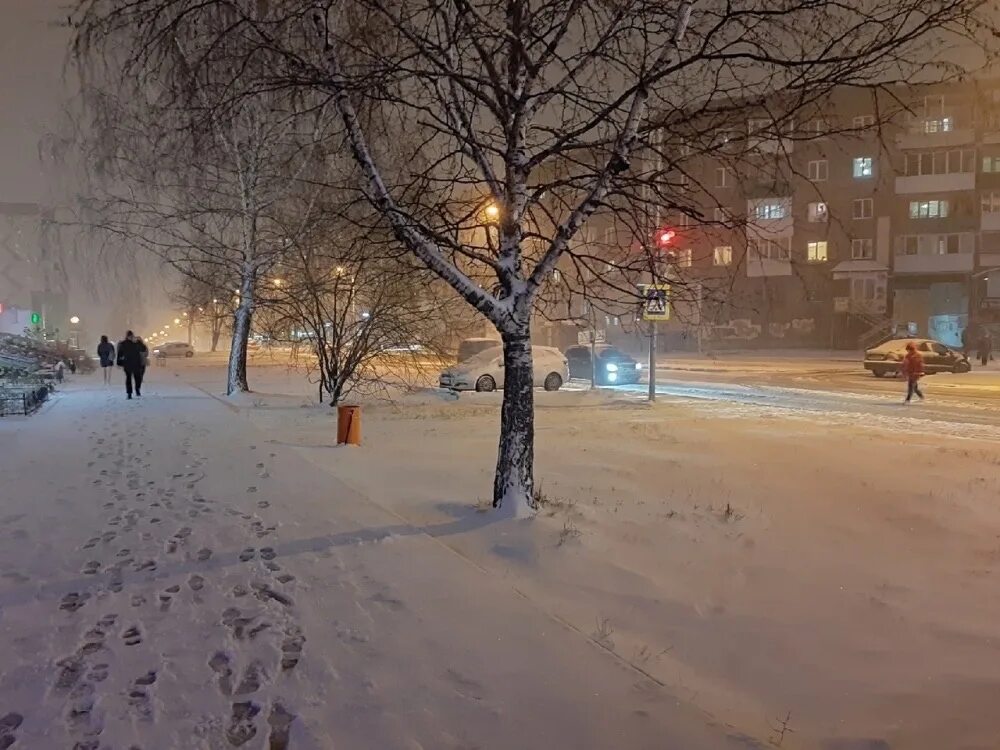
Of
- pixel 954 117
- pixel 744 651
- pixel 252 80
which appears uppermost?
pixel 954 117

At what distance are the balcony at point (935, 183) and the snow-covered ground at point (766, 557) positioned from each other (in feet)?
146

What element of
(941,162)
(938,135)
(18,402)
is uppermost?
(938,135)

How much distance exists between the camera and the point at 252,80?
21.6 feet

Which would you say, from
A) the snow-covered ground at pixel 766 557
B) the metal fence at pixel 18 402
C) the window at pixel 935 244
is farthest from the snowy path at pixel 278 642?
the window at pixel 935 244

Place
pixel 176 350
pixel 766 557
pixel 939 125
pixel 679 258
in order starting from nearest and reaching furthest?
pixel 766 557, pixel 679 258, pixel 939 125, pixel 176 350

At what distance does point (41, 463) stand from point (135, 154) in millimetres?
10985

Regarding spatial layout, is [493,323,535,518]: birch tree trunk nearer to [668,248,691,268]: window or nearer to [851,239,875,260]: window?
[668,248,691,268]: window

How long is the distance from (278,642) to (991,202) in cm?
5667

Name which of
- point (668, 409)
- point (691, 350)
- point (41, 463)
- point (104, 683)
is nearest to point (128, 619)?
point (104, 683)

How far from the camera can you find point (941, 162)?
165 ft

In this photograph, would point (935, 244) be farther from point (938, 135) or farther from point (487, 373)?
point (487, 373)

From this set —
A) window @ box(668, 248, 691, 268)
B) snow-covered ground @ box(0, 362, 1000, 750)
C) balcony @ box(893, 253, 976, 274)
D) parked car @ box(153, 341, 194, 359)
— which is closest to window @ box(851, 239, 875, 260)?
balcony @ box(893, 253, 976, 274)

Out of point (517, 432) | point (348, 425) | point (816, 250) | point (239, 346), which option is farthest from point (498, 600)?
point (816, 250)

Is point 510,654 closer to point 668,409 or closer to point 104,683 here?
point 104,683
